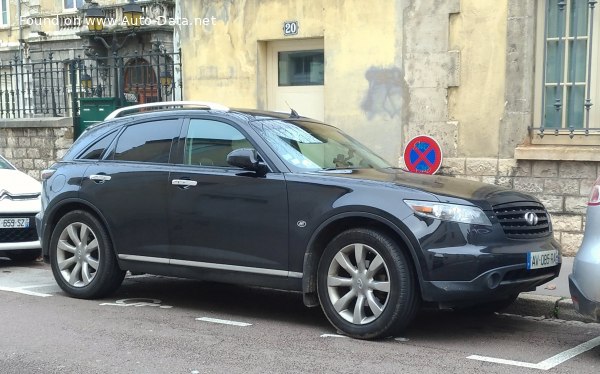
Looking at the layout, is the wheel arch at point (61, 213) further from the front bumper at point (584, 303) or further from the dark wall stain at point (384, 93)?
the dark wall stain at point (384, 93)

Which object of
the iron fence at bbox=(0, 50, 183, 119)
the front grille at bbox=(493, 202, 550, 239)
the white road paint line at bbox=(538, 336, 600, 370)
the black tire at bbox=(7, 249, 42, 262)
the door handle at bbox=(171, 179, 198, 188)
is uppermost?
the iron fence at bbox=(0, 50, 183, 119)

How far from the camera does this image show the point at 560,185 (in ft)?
31.9

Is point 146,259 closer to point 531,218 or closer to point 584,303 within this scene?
point 531,218

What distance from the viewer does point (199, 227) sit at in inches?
263

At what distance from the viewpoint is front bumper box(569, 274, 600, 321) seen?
5242 millimetres

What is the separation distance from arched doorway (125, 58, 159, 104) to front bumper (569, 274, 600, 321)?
9.78 meters

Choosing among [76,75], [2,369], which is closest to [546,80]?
[2,369]

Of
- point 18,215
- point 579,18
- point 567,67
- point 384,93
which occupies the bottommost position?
point 18,215

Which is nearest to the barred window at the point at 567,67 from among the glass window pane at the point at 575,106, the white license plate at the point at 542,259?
the glass window pane at the point at 575,106

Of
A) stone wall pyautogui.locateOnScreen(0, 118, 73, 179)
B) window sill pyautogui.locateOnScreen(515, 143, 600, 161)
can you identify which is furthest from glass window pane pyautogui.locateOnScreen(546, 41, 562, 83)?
stone wall pyautogui.locateOnScreen(0, 118, 73, 179)

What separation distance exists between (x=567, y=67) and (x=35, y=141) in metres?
10.1

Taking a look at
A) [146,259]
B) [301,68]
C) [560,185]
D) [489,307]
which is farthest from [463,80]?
[146,259]

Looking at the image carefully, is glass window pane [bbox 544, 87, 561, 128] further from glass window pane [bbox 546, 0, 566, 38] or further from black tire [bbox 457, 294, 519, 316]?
black tire [bbox 457, 294, 519, 316]

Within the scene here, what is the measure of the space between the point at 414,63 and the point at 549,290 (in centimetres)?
438
